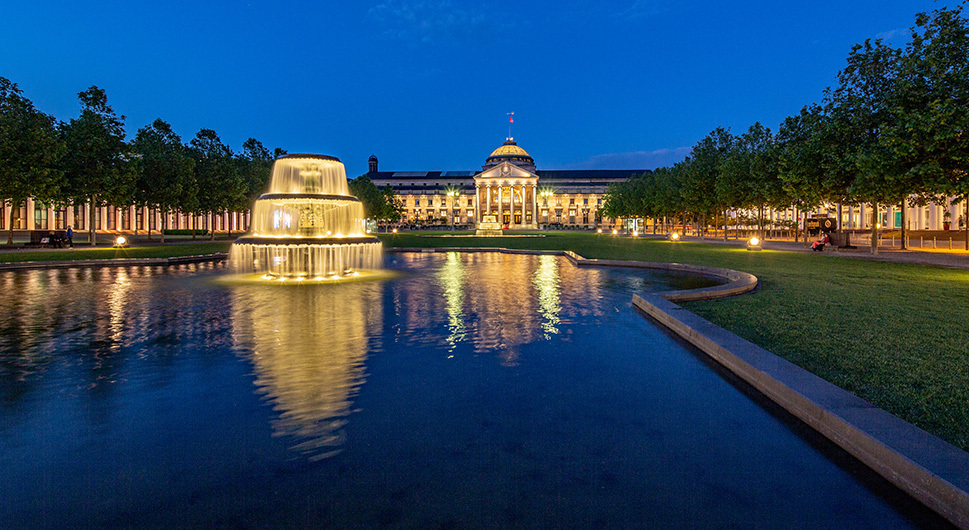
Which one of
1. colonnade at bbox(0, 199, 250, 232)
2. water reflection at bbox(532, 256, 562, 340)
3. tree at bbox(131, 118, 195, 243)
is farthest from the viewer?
colonnade at bbox(0, 199, 250, 232)

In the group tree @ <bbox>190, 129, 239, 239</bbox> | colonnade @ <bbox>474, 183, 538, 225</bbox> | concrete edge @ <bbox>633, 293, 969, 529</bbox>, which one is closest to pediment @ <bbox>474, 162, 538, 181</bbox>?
colonnade @ <bbox>474, 183, 538, 225</bbox>

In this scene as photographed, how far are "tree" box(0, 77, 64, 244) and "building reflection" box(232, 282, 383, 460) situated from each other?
1086 inches

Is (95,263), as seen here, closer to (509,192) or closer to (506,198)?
(509,192)

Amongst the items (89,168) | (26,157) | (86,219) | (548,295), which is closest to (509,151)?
(86,219)

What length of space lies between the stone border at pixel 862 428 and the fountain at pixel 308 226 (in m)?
13.9

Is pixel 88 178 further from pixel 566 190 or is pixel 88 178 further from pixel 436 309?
pixel 566 190

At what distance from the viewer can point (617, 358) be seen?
7676 millimetres

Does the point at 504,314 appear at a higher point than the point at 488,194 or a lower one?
lower

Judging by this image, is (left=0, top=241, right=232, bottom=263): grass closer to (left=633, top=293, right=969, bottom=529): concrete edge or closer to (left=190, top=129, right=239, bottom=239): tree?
(left=190, top=129, right=239, bottom=239): tree

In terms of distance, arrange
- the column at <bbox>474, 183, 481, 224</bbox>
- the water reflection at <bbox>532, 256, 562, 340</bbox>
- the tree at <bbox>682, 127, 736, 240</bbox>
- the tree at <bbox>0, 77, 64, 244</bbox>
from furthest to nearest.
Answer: the column at <bbox>474, 183, 481, 224</bbox> < the tree at <bbox>682, 127, 736, 240</bbox> < the tree at <bbox>0, 77, 64, 244</bbox> < the water reflection at <bbox>532, 256, 562, 340</bbox>

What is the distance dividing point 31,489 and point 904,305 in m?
13.9

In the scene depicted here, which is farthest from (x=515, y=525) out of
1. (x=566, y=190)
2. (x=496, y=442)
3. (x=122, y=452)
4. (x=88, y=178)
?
(x=566, y=190)

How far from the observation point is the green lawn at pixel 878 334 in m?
5.26

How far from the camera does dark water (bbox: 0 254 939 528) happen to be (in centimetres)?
370
